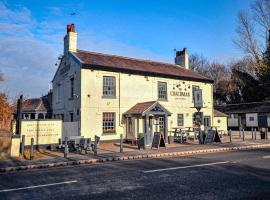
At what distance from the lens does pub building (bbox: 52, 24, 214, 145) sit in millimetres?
19062

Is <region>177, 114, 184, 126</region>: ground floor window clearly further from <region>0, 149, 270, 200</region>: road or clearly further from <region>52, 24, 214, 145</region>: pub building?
<region>0, 149, 270, 200</region>: road

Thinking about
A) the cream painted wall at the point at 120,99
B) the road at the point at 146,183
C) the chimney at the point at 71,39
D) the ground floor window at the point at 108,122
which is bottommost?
the road at the point at 146,183

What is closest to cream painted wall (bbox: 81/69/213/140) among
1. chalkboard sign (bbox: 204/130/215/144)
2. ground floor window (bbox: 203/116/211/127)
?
ground floor window (bbox: 203/116/211/127)

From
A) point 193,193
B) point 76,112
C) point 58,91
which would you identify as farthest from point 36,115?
point 193,193

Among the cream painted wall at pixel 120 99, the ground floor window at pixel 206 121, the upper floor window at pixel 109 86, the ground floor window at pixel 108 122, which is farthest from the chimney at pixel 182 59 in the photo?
the ground floor window at pixel 108 122

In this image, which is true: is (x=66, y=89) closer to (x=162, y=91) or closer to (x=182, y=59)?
(x=162, y=91)

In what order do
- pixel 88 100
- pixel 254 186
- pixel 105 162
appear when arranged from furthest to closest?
pixel 88 100, pixel 105 162, pixel 254 186

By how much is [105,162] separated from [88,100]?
26.1ft

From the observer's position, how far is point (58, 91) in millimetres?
24500

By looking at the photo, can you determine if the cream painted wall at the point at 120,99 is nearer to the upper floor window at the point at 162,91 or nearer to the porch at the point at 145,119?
the upper floor window at the point at 162,91

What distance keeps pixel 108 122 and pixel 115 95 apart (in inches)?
94.6

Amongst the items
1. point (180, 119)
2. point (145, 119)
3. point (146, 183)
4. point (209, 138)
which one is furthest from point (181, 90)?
point (146, 183)

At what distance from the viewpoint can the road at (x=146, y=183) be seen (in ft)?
20.5

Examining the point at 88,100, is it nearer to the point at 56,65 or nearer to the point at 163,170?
the point at 56,65
